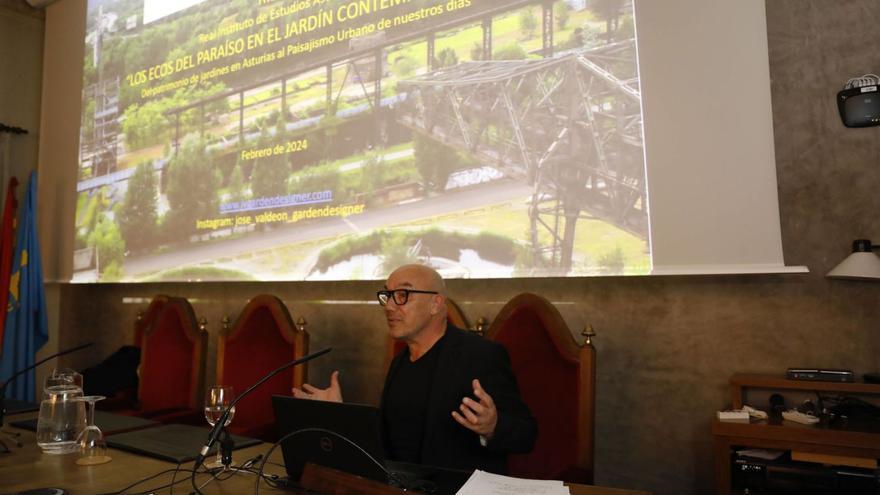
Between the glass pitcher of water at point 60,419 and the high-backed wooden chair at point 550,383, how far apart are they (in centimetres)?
156

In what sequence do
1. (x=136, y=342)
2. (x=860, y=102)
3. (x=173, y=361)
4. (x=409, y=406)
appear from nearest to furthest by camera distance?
(x=409, y=406) → (x=860, y=102) → (x=173, y=361) → (x=136, y=342)

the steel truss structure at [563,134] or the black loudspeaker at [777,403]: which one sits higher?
the steel truss structure at [563,134]

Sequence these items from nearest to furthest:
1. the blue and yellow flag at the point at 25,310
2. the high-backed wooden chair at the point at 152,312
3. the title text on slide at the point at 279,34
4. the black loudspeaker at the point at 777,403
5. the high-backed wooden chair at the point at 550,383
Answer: the high-backed wooden chair at the point at 550,383, the black loudspeaker at the point at 777,403, the title text on slide at the point at 279,34, the high-backed wooden chair at the point at 152,312, the blue and yellow flag at the point at 25,310

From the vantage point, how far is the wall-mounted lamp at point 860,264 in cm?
239

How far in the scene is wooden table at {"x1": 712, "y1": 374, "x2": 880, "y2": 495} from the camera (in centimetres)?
219

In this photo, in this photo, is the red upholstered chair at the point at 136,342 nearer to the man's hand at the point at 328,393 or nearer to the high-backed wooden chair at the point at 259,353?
the high-backed wooden chair at the point at 259,353

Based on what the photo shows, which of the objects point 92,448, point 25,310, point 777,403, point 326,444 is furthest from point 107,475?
point 25,310

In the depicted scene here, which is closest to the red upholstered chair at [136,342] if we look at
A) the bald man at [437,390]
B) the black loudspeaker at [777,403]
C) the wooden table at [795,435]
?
the bald man at [437,390]

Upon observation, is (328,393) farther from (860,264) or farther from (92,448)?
(860,264)

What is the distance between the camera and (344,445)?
151 cm

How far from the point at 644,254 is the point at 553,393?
712 millimetres

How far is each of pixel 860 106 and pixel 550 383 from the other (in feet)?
5.36

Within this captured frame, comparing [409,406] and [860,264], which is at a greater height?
[860,264]

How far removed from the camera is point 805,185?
8.81 feet
